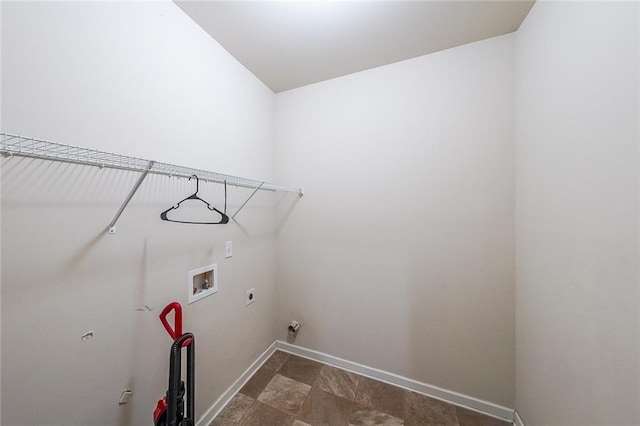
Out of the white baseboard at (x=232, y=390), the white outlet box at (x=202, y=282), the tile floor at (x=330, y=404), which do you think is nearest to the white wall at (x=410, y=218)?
the tile floor at (x=330, y=404)

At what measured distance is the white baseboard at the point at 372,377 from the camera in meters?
1.45

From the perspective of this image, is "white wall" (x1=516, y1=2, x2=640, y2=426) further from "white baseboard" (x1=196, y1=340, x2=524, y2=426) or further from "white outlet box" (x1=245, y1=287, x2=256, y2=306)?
"white outlet box" (x1=245, y1=287, x2=256, y2=306)

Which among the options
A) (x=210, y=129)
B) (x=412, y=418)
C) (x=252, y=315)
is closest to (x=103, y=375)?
(x=252, y=315)

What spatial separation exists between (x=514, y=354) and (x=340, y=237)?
55.9 inches

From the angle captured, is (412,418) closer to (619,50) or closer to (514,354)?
(514,354)

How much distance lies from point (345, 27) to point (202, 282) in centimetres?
194

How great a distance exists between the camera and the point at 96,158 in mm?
838

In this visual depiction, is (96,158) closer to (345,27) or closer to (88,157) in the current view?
(88,157)

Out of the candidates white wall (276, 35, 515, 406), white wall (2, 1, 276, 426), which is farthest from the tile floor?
white wall (2, 1, 276, 426)

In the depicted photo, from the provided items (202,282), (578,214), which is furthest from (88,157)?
(578,214)

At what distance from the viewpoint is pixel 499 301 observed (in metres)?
1.45

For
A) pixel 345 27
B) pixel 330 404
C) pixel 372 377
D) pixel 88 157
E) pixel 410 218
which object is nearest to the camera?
pixel 88 157

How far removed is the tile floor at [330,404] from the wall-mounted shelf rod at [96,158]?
1.52 m

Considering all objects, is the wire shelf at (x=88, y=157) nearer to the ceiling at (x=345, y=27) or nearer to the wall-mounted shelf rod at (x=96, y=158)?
the wall-mounted shelf rod at (x=96, y=158)
